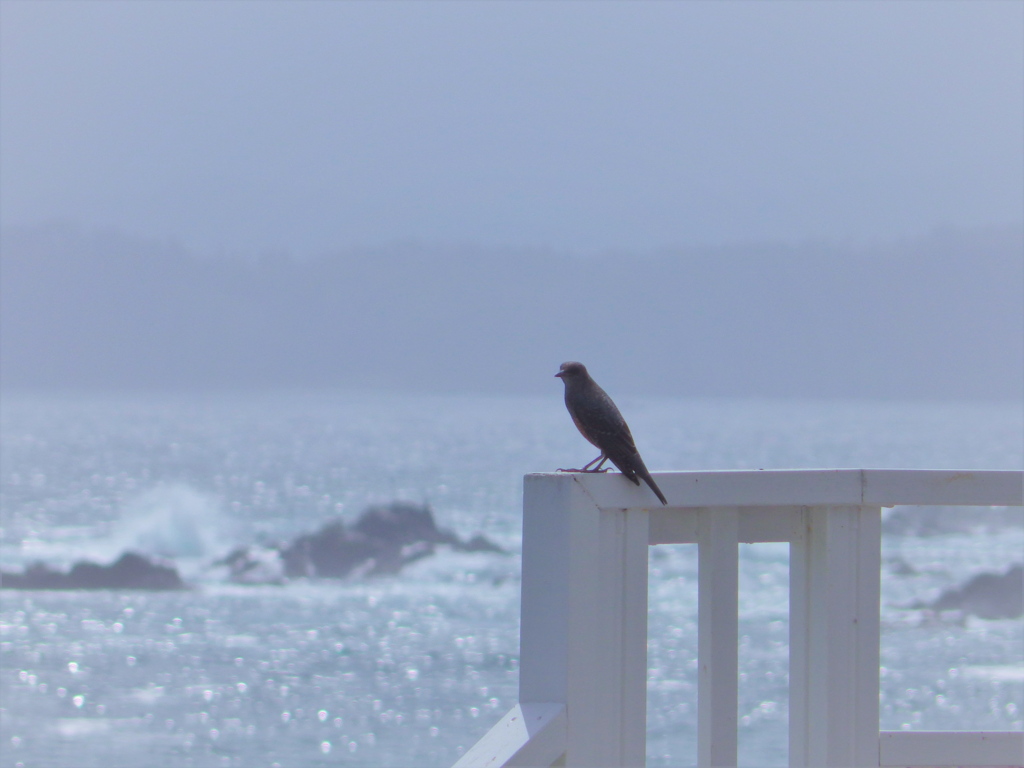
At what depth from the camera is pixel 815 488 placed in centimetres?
188

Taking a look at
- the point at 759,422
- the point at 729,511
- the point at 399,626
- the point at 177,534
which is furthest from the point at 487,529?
the point at 759,422

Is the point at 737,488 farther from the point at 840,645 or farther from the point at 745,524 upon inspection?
the point at 840,645

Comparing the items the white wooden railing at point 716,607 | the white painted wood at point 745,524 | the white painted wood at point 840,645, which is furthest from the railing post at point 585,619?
the white painted wood at point 840,645

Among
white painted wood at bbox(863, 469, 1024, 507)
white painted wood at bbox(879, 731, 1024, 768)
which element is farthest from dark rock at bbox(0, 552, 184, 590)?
white painted wood at bbox(863, 469, 1024, 507)

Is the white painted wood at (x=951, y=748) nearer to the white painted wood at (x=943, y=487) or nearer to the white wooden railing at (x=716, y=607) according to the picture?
the white wooden railing at (x=716, y=607)

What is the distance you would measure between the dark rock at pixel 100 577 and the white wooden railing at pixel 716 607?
23.4 meters

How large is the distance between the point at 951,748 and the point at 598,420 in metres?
0.87

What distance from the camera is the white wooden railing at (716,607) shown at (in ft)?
5.29

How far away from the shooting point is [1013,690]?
14617 mm

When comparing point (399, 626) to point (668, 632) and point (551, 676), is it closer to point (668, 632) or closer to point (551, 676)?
point (668, 632)

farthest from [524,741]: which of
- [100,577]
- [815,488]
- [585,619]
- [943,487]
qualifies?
[100,577]

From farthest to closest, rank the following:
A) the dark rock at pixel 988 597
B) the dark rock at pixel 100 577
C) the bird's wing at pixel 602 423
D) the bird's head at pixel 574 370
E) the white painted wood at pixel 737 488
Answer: the dark rock at pixel 100 577, the dark rock at pixel 988 597, the bird's head at pixel 574 370, the bird's wing at pixel 602 423, the white painted wood at pixel 737 488

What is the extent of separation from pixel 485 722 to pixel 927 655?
704cm

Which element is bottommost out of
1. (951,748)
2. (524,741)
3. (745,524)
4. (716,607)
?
(951,748)
